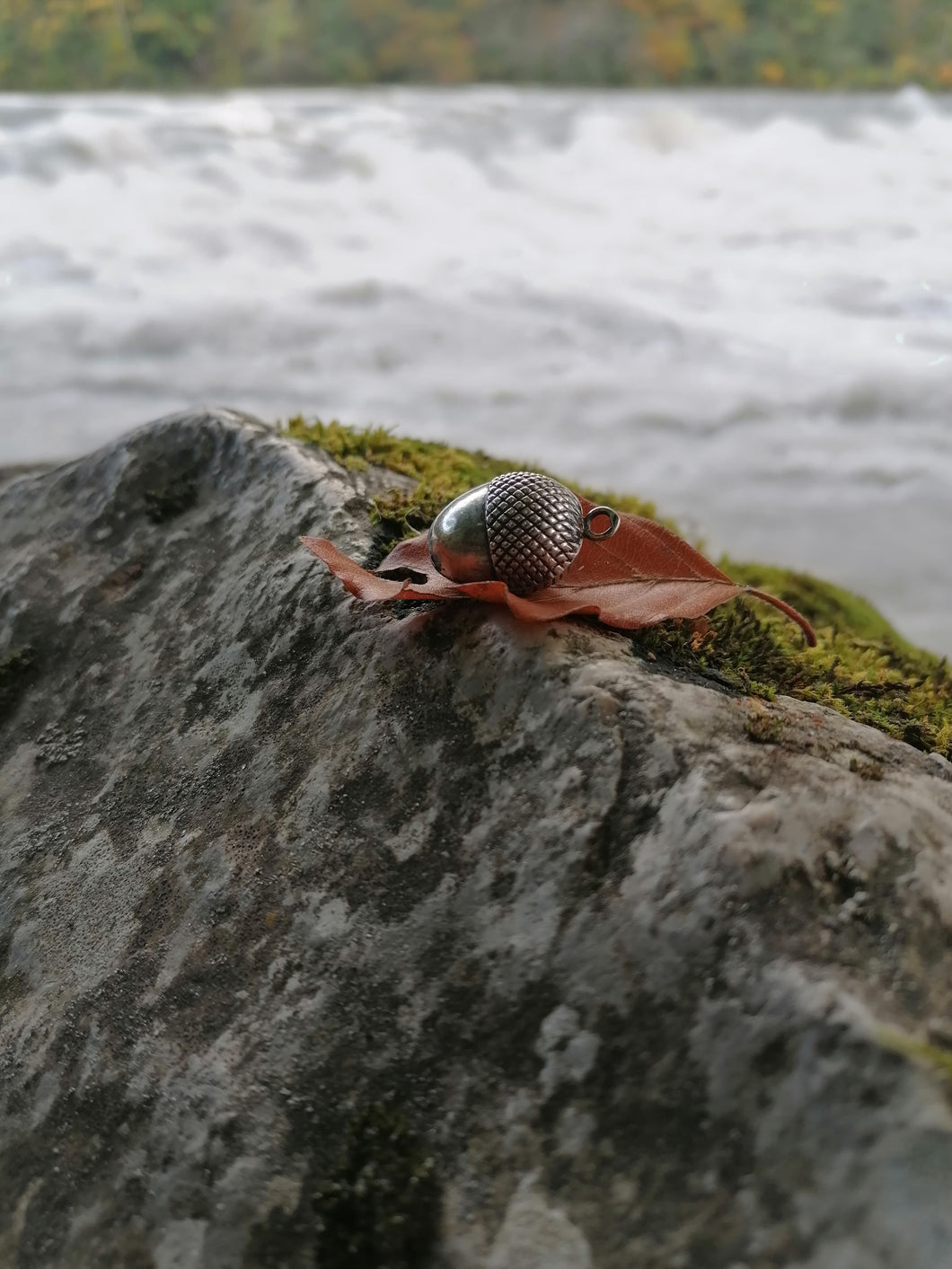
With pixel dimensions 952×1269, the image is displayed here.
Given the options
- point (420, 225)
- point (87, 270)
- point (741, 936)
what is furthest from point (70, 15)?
point (741, 936)

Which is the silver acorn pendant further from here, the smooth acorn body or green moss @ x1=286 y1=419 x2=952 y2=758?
green moss @ x1=286 y1=419 x2=952 y2=758

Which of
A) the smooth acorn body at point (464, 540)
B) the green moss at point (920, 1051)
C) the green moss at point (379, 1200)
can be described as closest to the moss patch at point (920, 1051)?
the green moss at point (920, 1051)

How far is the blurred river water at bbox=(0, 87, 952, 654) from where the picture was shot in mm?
4730

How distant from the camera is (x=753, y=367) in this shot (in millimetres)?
5309

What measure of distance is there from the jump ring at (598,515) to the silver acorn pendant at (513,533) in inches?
1.9

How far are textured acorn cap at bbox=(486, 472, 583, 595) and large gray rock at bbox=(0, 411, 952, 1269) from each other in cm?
10

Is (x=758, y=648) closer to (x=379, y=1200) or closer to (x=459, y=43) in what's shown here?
(x=379, y=1200)

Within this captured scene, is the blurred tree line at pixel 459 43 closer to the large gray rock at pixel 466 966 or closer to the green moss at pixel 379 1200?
the large gray rock at pixel 466 966

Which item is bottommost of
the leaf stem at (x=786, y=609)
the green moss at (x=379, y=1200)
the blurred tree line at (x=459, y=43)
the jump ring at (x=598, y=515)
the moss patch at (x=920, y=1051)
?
Result: the green moss at (x=379, y=1200)

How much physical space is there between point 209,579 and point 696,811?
1.22m

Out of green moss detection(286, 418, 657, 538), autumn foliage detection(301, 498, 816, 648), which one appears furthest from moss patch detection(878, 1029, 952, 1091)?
green moss detection(286, 418, 657, 538)

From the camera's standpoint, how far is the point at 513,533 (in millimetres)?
1593

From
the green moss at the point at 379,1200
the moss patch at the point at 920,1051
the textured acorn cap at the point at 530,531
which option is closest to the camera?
the moss patch at the point at 920,1051

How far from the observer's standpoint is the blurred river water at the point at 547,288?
15.5ft
